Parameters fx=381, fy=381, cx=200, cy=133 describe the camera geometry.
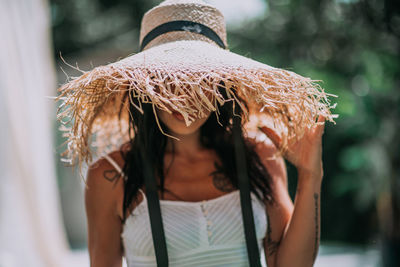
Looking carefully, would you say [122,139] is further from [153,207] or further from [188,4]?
[188,4]

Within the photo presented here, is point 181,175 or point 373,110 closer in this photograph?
point 181,175

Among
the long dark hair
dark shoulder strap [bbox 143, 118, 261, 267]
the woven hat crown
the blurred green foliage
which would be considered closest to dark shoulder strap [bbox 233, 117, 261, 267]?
dark shoulder strap [bbox 143, 118, 261, 267]

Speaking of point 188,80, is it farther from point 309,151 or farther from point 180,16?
point 309,151

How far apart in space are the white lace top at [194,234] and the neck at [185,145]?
260mm

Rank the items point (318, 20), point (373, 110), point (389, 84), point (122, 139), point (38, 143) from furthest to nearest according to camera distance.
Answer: point (318, 20)
point (373, 110)
point (389, 84)
point (38, 143)
point (122, 139)

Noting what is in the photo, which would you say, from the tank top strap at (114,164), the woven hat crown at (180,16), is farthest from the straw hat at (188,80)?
the tank top strap at (114,164)

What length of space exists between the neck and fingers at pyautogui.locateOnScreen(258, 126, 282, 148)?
28cm

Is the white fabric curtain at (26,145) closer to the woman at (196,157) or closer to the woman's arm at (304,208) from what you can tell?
the woman at (196,157)

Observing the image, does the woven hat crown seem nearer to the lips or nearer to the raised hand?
the lips

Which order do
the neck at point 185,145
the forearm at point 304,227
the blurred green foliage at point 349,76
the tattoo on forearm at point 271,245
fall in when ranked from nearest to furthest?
the forearm at point 304,227
the tattoo on forearm at point 271,245
the neck at point 185,145
the blurred green foliage at point 349,76

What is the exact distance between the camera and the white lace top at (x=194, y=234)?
132 centimetres

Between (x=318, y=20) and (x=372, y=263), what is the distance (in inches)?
104

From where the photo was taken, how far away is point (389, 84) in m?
3.18

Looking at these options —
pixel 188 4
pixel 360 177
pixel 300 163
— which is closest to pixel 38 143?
pixel 188 4
